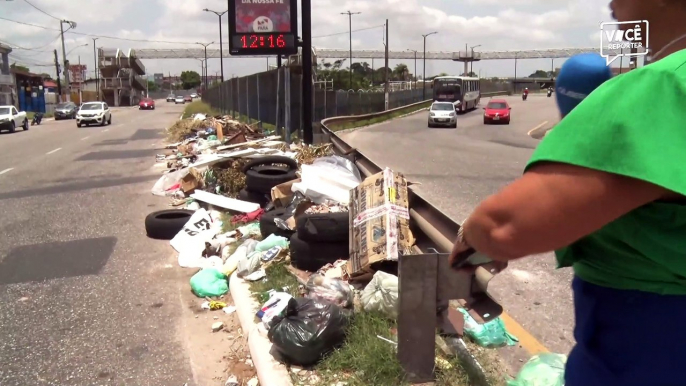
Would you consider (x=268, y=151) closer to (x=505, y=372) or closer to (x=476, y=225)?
(x=505, y=372)

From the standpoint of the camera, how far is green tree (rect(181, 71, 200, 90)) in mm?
172000

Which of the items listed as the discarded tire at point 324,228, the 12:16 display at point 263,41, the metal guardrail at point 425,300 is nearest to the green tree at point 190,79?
the 12:16 display at point 263,41

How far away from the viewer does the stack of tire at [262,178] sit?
328 inches

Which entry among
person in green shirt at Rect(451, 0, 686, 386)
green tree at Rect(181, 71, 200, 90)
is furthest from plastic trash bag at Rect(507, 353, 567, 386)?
green tree at Rect(181, 71, 200, 90)

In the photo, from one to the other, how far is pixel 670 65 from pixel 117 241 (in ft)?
24.8

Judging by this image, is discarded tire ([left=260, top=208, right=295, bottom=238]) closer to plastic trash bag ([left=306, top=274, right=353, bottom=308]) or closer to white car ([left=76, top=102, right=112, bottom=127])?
plastic trash bag ([left=306, top=274, right=353, bottom=308])

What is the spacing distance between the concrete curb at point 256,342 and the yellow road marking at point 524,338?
169 cm

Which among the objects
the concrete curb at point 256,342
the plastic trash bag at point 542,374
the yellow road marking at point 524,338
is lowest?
the yellow road marking at point 524,338

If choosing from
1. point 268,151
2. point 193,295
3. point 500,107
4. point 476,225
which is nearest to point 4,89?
point 500,107

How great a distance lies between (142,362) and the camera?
4.28 metres

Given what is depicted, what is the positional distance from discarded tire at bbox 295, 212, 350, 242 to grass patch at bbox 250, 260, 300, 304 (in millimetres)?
362

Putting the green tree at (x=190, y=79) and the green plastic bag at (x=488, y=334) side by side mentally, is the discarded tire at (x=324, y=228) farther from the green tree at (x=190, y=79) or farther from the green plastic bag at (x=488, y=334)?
the green tree at (x=190, y=79)

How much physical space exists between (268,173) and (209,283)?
3.37 meters

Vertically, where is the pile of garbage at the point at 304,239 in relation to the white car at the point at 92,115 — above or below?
below
